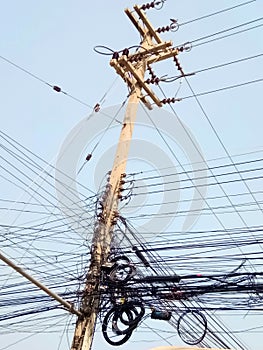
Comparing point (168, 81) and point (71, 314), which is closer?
point (71, 314)

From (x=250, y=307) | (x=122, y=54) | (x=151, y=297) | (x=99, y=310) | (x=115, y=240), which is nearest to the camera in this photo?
(x=250, y=307)

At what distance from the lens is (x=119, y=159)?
31.9ft

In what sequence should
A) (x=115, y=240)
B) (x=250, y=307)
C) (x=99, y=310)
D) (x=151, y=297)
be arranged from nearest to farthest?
(x=250, y=307), (x=151, y=297), (x=99, y=310), (x=115, y=240)

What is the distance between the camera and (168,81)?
1034 cm

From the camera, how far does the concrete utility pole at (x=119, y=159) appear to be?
816cm

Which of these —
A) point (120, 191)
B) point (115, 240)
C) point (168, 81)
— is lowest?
point (115, 240)

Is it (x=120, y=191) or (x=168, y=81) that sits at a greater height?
(x=168, y=81)

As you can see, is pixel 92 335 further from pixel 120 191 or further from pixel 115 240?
pixel 120 191

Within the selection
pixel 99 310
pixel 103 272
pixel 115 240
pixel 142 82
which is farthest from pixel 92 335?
pixel 142 82

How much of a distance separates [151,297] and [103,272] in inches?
41.3

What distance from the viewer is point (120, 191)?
9477 mm

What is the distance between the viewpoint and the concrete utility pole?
26.8 ft

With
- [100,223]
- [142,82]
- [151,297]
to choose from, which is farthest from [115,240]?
[142,82]

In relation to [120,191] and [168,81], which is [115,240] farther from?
[168,81]
